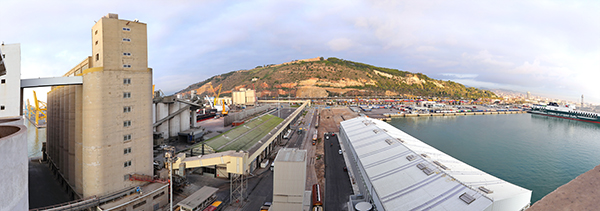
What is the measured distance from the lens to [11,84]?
16.1 m

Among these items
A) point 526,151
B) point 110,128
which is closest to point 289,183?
point 110,128

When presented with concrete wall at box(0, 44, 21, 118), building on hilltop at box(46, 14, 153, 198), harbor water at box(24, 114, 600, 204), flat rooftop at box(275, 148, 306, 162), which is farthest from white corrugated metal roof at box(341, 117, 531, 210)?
concrete wall at box(0, 44, 21, 118)

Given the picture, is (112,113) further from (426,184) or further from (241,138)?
(426,184)

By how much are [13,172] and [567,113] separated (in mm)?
156512

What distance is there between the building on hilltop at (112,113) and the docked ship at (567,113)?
143 metres

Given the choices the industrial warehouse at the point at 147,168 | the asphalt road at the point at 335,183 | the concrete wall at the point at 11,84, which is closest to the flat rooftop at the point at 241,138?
the industrial warehouse at the point at 147,168

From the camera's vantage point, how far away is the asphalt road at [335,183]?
23.5 m

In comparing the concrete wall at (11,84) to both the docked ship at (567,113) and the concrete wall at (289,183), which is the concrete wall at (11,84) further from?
the docked ship at (567,113)

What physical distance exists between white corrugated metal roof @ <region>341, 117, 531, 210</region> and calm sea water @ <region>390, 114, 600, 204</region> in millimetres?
15759

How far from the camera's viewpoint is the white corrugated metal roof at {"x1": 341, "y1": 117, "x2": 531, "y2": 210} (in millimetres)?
16719

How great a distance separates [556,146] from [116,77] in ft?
263

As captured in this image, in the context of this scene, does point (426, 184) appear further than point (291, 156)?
No

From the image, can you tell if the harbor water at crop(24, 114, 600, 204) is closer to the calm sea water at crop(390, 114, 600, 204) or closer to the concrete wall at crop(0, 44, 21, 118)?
the calm sea water at crop(390, 114, 600, 204)

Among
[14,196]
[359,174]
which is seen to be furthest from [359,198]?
[14,196]
